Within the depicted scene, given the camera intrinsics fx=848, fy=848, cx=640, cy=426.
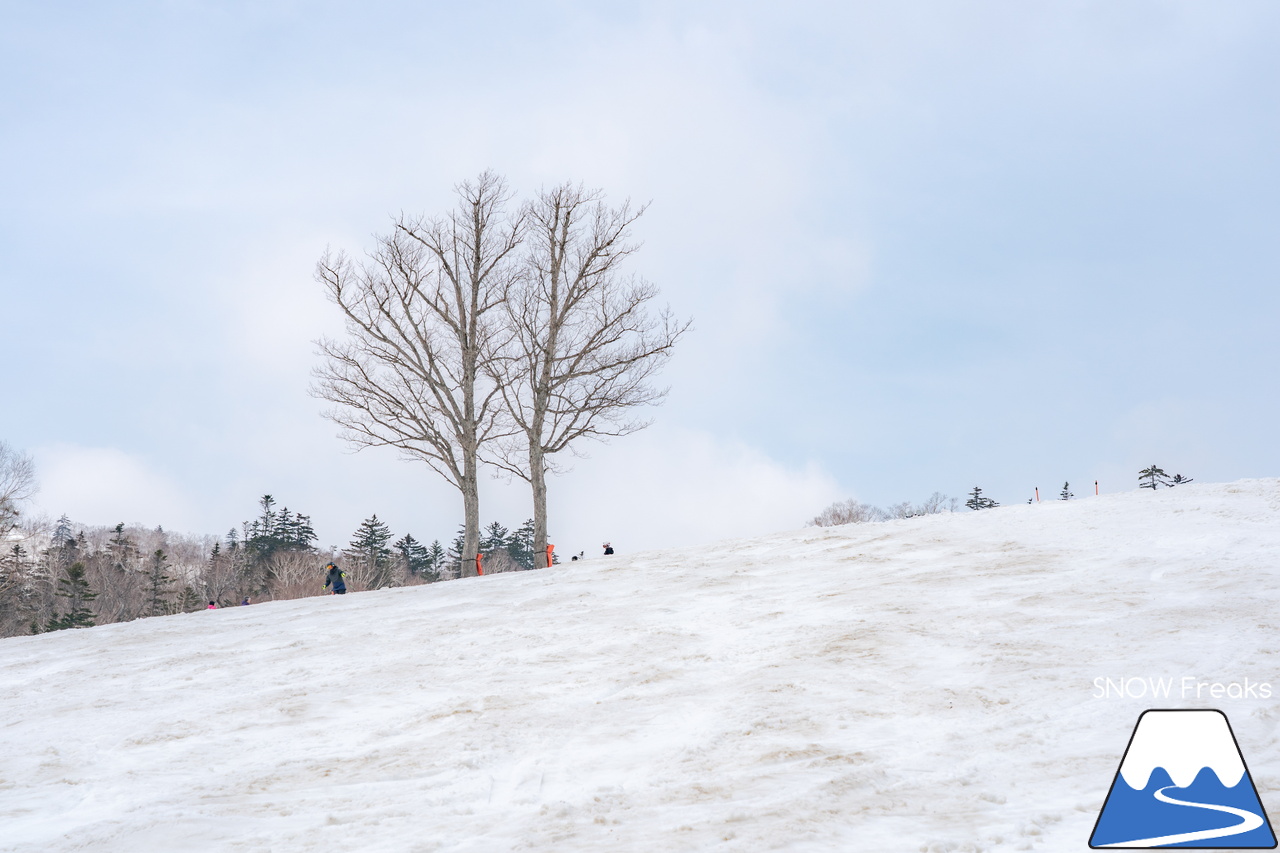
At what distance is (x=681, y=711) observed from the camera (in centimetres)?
776

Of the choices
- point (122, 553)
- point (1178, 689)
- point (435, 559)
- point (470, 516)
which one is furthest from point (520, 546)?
point (1178, 689)

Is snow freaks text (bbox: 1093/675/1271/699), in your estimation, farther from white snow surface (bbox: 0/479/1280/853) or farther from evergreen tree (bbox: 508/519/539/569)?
evergreen tree (bbox: 508/519/539/569)

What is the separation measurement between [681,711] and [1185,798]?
13.0ft

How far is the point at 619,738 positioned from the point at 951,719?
9.03 ft

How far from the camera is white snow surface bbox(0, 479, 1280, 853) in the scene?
219 inches

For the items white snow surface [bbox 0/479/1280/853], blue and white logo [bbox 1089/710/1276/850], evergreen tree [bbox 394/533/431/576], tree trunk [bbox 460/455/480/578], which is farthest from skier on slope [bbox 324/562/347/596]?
evergreen tree [bbox 394/533/431/576]

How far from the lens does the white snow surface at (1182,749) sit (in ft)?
17.7

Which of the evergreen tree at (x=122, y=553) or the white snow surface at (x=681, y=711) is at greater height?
the evergreen tree at (x=122, y=553)

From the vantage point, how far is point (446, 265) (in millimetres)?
27188

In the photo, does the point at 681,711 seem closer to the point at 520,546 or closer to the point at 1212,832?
the point at 1212,832

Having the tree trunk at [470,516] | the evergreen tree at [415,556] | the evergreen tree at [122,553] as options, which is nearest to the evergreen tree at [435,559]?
the evergreen tree at [415,556]

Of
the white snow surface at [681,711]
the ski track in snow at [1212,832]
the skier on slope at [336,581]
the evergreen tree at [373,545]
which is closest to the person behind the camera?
the ski track in snow at [1212,832]

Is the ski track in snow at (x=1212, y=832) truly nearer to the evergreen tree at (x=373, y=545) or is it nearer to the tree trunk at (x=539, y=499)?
the tree trunk at (x=539, y=499)

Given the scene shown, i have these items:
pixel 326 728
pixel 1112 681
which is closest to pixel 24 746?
pixel 326 728
